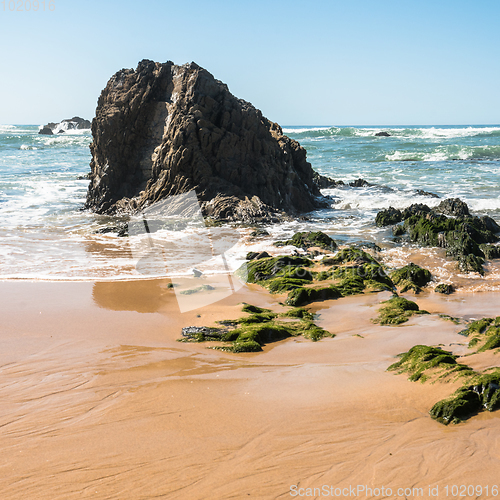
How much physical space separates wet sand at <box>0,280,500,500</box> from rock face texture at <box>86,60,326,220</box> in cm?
900

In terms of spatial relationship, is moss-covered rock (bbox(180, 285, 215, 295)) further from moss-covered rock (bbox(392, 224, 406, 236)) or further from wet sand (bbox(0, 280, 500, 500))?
moss-covered rock (bbox(392, 224, 406, 236))

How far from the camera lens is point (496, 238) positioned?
11188 millimetres

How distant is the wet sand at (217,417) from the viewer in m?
2.79

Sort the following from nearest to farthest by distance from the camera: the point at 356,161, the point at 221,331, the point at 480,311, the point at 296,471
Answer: the point at 296,471 < the point at 221,331 < the point at 480,311 < the point at 356,161

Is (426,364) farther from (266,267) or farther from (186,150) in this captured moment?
(186,150)

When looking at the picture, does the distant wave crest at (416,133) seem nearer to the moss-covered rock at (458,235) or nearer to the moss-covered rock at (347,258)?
the moss-covered rock at (458,235)

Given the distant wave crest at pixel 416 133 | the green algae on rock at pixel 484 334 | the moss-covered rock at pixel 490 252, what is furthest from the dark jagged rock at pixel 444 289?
the distant wave crest at pixel 416 133

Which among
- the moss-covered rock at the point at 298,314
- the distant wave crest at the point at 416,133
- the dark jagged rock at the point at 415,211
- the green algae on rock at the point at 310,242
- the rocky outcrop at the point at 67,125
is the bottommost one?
the moss-covered rock at the point at 298,314

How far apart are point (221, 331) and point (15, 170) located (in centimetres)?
2558

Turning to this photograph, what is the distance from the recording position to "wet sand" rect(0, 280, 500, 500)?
2793 millimetres

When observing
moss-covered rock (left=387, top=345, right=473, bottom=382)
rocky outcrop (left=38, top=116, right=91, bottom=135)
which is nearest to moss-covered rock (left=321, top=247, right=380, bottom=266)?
moss-covered rock (left=387, top=345, right=473, bottom=382)

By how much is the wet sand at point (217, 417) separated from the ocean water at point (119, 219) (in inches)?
143

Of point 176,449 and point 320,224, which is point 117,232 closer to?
point 320,224

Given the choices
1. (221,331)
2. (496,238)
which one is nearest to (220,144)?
(496,238)
